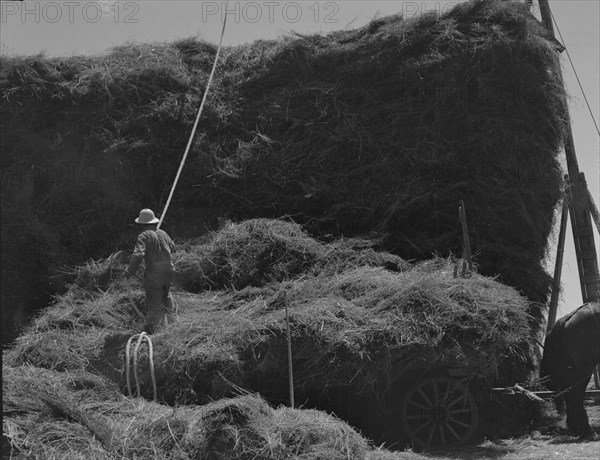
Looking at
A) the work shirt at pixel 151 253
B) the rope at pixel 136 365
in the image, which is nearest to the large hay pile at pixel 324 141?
the work shirt at pixel 151 253

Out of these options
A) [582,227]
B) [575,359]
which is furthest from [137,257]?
[582,227]

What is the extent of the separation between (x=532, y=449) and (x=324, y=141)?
15.8 feet

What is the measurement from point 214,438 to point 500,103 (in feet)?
20.6

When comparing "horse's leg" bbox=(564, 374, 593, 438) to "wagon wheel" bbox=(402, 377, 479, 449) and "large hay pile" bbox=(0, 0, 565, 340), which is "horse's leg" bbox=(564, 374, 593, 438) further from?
"large hay pile" bbox=(0, 0, 565, 340)

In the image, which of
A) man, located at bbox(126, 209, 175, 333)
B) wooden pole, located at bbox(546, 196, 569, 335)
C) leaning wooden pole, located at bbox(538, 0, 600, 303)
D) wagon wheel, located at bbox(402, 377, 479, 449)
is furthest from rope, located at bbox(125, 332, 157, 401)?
leaning wooden pole, located at bbox(538, 0, 600, 303)

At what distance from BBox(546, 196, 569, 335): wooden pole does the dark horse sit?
1.42 m

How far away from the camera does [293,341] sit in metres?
6.96

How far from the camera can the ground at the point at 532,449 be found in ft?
22.0

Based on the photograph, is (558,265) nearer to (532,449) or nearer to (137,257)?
(532,449)

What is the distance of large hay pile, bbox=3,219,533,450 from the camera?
6863 mm

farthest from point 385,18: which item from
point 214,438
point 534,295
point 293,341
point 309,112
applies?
point 214,438

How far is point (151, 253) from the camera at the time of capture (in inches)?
317

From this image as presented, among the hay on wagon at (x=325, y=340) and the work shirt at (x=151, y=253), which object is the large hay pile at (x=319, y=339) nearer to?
the hay on wagon at (x=325, y=340)

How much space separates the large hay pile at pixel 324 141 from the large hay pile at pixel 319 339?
1.95 m
